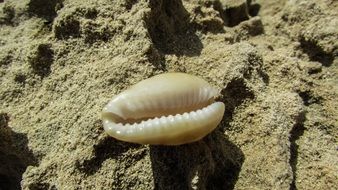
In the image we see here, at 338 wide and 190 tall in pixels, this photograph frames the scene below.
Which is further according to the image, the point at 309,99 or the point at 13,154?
the point at 309,99

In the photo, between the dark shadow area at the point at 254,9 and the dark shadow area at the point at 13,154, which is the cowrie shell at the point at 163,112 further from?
the dark shadow area at the point at 254,9

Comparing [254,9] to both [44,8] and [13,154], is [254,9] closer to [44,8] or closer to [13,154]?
[44,8]

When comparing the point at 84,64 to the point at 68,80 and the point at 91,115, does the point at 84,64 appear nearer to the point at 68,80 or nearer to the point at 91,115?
the point at 68,80

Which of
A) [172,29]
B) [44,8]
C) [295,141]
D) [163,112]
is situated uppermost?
[44,8]

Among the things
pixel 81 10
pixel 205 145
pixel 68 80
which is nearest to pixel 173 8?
pixel 81 10

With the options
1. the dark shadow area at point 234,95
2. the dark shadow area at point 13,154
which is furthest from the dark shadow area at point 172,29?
the dark shadow area at point 13,154

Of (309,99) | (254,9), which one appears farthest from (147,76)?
(254,9)
